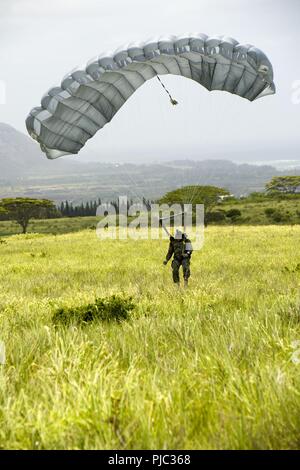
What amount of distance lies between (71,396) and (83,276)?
12.4 m

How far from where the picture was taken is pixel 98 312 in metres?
6.97

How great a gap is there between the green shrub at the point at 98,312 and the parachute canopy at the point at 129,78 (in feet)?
15.7

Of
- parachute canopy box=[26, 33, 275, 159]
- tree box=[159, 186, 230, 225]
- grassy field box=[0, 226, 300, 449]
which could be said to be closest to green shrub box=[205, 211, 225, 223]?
tree box=[159, 186, 230, 225]

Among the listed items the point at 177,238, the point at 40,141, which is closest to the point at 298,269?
the point at 177,238

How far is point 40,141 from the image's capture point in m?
11.2

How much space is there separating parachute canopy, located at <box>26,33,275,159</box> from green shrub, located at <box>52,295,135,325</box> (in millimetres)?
4780

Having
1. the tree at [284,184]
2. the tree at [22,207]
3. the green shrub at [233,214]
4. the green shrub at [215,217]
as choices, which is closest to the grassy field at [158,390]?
the green shrub at [233,214]

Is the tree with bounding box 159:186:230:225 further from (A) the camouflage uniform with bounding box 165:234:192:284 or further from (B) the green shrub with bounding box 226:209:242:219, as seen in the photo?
(A) the camouflage uniform with bounding box 165:234:192:284

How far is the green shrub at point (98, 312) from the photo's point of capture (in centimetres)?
669

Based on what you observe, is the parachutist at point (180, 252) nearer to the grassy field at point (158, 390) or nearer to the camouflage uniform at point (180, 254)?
the camouflage uniform at point (180, 254)

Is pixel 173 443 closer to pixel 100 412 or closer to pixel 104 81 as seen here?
pixel 100 412

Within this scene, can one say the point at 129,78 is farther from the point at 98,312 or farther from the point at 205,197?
the point at 205,197

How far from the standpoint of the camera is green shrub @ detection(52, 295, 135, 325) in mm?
6690
